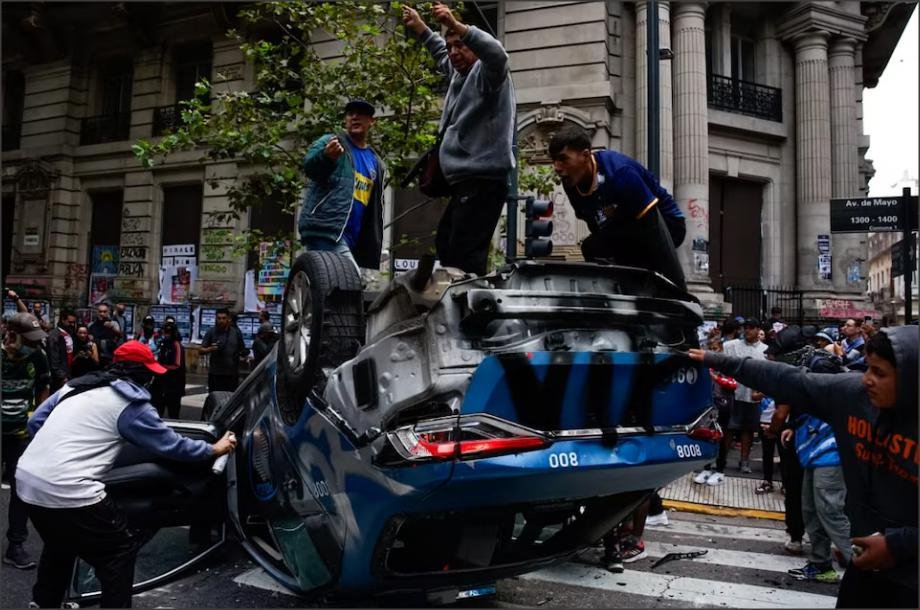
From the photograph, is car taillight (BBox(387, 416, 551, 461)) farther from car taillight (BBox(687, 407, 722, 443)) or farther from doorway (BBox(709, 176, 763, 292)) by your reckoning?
doorway (BBox(709, 176, 763, 292))

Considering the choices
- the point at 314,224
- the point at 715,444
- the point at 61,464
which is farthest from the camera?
the point at 314,224

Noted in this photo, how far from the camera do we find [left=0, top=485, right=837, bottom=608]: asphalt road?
161 inches

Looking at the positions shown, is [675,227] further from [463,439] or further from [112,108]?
[112,108]

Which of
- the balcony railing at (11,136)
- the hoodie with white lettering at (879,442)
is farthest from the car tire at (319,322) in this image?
the balcony railing at (11,136)

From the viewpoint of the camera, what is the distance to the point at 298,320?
3.33 meters

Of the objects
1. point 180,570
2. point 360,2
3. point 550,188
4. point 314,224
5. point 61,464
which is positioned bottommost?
point 180,570

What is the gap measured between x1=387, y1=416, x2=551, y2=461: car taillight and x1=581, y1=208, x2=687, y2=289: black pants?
143cm

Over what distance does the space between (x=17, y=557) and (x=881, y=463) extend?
544cm

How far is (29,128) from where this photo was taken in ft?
→ 71.2

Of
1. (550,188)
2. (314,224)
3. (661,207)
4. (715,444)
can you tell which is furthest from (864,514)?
(550,188)

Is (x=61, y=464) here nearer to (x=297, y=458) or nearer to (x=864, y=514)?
(x=297, y=458)

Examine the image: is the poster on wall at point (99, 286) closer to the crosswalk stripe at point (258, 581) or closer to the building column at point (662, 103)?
the building column at point (662, 103)

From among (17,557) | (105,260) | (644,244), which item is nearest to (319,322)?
(644,244)

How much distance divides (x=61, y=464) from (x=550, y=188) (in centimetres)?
864
